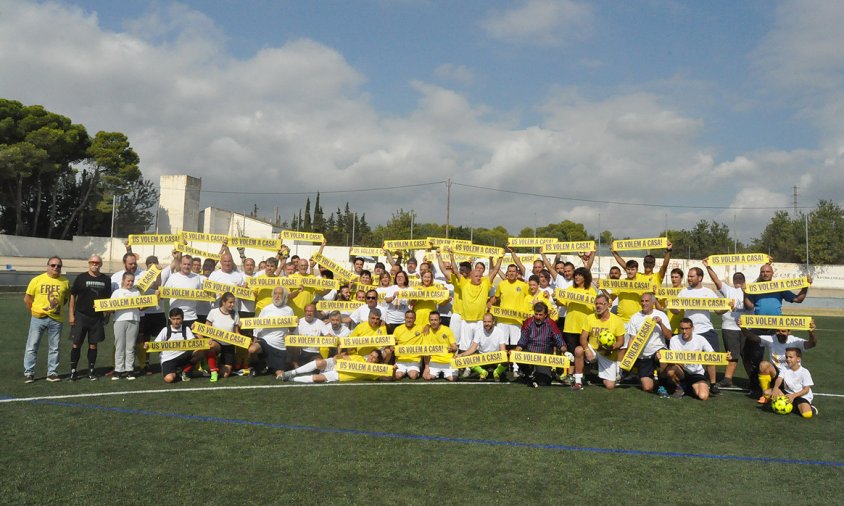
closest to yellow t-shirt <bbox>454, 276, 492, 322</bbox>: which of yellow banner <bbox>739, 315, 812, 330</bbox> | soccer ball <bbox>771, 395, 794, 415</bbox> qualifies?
yellow banner <bbox>739, 315, 812, 330</bbox>

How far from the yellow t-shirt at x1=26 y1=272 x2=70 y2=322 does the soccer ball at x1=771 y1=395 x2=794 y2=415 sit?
30.9 feet

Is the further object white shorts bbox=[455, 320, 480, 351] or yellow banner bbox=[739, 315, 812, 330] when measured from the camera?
white shorts bbox=[455, 320, 480, 351]

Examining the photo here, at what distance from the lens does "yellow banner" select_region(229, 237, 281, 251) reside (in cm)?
1109

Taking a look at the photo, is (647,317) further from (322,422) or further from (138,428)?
(138,428)

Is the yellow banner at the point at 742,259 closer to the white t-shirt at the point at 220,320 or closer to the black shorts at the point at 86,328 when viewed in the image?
the white t-shirt at the point at 220,320

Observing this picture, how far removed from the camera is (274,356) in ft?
29.3

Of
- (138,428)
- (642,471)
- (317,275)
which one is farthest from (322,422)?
(317,275)

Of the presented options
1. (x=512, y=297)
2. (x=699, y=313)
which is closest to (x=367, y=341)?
(x=512, y=297)

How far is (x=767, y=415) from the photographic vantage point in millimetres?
7047

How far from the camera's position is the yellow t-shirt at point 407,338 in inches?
354

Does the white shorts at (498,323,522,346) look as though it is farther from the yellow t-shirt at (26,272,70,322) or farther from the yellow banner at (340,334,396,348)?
the yellow t-shirt at (26,272,70,322)

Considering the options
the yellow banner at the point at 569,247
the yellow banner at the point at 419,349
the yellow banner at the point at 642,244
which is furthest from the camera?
the yellow banner at the point at 569,247

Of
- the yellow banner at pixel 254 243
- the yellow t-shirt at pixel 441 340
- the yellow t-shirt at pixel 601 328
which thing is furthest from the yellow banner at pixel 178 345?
the yellow t-shirt at pixel 601 328

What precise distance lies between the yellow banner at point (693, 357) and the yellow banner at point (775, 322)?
0.56 meters
